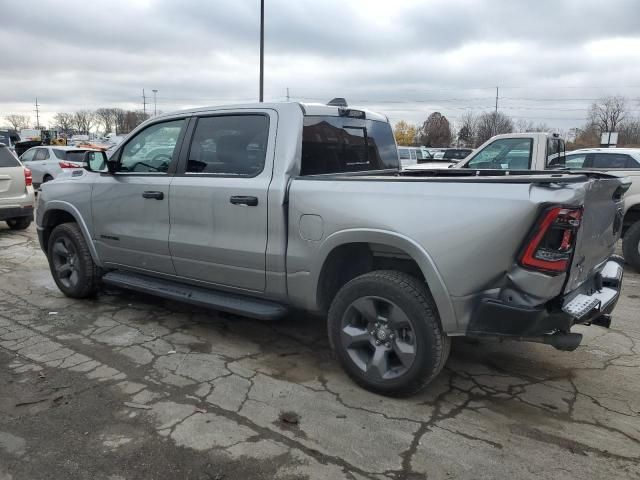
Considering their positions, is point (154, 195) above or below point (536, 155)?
below

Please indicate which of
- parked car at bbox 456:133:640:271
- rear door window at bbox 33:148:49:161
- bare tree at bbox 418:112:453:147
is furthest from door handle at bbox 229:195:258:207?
bare tree at bbox 418:112:453:147

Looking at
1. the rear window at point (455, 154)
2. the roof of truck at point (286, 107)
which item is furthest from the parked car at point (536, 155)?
the rear window at point (455, 154)

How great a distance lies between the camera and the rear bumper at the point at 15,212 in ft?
30.4

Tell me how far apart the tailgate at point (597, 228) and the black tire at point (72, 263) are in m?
4.45

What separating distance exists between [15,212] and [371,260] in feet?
26.8

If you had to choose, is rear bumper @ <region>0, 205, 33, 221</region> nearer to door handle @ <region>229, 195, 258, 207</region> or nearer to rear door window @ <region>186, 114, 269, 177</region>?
rear door window @ <region>186, 114, 269, 177</region>

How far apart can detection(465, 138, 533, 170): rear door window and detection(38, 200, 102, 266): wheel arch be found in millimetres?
6297

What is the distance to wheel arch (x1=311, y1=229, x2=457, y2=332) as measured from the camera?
3.07 metres

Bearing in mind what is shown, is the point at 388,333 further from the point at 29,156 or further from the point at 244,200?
the point at 29,156

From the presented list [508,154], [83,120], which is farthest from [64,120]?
[508,154]

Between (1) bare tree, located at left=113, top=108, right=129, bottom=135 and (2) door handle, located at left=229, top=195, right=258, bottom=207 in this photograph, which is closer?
(2) door handle, located at left=229, top=195, right=258, bottom=207

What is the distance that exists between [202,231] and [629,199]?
617cm

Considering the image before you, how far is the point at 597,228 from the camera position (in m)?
3.23

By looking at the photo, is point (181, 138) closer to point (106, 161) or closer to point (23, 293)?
point (106, 161)
